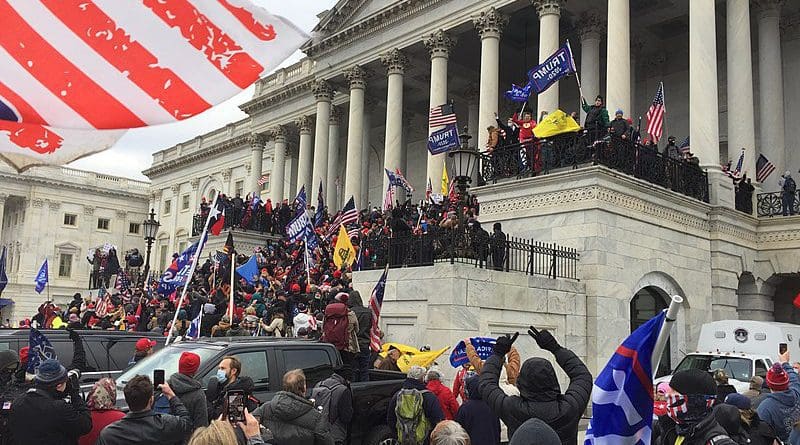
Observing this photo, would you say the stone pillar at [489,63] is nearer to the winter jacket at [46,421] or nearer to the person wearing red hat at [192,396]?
the person wearing red hat at [192,396]

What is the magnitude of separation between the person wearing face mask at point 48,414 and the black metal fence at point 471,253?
10079 millimetres

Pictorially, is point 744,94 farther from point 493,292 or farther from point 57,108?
point 57,108

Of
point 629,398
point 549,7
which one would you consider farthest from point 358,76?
point 629,398

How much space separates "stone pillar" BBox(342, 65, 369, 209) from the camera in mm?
35281

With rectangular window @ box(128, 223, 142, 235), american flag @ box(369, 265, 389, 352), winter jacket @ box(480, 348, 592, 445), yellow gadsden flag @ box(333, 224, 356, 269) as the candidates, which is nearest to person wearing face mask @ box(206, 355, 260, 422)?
winter jacket @ box(480, 348, 592, 445)

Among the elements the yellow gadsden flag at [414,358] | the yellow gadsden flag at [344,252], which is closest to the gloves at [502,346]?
the yellow gadsden flag at [414,358]

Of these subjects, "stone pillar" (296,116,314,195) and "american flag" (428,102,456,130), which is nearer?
"american flag" (428,102,456,130)

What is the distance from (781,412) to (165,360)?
6784 millimetres

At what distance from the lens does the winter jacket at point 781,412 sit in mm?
7328

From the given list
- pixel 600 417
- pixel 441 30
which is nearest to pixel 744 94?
pixel 441 30

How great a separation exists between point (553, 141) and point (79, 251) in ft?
224

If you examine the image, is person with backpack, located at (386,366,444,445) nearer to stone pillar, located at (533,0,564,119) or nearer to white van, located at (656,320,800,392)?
white van, located at (656,320,800,392)

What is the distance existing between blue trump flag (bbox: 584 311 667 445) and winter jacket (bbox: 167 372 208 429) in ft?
11.7

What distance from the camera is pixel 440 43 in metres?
31.2
